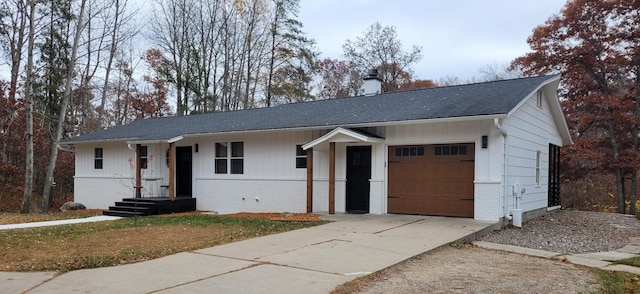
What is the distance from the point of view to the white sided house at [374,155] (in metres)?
11.0

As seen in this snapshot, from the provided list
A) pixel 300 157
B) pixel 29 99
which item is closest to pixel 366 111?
pixel 300 157

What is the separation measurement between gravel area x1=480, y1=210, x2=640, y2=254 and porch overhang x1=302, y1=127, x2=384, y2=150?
3680 mm

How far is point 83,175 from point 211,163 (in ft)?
23.2

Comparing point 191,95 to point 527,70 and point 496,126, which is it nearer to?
point 527,70

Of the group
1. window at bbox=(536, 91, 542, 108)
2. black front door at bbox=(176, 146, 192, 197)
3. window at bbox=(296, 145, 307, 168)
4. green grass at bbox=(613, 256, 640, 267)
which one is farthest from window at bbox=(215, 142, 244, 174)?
green grass at bbox=(613, 256, 640, 267)

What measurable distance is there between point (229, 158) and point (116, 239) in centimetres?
658

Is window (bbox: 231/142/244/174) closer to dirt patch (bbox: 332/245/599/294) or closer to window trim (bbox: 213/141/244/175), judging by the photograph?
window trim (bbox: 213/141/244/175)

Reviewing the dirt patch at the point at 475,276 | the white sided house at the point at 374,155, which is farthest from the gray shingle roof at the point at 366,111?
the dirt patch at the point at 475,276

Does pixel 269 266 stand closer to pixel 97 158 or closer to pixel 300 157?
pixel 300 157

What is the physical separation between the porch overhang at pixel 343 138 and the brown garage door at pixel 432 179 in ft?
2.40

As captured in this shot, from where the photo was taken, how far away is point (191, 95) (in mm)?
29938

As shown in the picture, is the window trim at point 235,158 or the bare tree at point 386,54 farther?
the bare tree at point 386,54

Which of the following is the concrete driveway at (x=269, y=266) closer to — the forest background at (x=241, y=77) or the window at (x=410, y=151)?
the window at (x=410, y=151)

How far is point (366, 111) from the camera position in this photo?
44.3 feet
